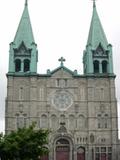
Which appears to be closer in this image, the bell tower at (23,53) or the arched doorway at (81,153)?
the arched doorway at (81,153)

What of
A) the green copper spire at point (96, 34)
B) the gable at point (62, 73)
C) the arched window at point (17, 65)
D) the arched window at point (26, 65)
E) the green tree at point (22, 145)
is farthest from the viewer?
the green copper spire at point (96, 34)

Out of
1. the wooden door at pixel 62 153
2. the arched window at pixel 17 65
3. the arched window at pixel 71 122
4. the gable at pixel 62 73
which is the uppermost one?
the arched window at pixel 17 65

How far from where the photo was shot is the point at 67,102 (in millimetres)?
55438

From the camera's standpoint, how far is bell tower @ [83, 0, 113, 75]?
2242 inches

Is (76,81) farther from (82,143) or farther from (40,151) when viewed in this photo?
(40,151)

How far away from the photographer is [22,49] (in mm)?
57344

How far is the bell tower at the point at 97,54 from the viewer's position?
187 feet

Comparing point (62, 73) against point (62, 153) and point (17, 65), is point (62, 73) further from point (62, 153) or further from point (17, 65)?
point (62, 153)

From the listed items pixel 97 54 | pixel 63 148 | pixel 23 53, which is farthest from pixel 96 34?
pixel 63 148

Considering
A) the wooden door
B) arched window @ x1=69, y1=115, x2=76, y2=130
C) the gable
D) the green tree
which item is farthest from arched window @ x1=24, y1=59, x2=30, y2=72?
the green tree

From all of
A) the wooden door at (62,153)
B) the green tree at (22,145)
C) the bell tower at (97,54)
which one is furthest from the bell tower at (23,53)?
the green tree at (22,145)

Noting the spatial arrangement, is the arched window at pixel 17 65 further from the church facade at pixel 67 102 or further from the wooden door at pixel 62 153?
the wooden door at pixel 62 153

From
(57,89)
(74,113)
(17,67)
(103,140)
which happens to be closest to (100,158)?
(103,140)

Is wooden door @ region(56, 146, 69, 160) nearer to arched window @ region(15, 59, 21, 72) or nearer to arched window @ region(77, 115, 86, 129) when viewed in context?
arched window @ region(77, 115, 86, 129)
